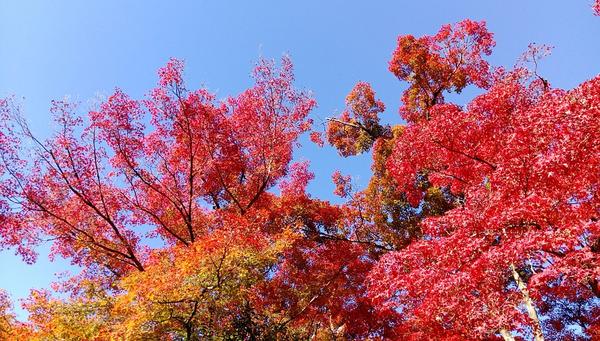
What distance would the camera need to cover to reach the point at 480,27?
19859mm

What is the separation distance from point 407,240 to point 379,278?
20.7 feet

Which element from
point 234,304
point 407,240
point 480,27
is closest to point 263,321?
point 234,304

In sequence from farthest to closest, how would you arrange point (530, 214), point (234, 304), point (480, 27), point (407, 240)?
point (480, 27) < point (407, 240) < point (234, 304) < point (530, 214)

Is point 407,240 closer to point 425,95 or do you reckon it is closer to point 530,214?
point 425,95

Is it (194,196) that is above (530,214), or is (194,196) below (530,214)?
above

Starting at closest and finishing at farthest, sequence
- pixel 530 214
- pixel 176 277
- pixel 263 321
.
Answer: pixel 530 214
pixel 176 277
pixel 263 321

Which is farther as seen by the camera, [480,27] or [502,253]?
[480,27]

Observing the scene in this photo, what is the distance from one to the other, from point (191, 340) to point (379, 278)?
→ 16.6ft

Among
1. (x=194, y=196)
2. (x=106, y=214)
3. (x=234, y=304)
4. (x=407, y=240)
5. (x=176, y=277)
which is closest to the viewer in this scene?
(x=176, y=277)

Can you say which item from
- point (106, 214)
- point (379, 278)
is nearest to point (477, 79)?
point (379, 278)

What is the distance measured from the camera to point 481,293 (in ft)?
28.9

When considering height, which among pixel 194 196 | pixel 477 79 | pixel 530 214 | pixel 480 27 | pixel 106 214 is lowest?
pixel 530 214

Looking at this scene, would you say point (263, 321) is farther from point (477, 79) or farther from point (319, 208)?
point (477, 79)

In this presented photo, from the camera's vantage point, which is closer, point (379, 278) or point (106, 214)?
point (379, 278)
